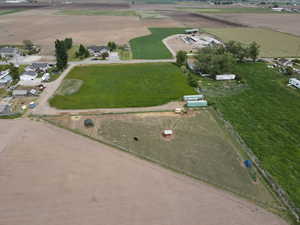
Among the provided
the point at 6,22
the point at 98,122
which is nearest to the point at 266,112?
the point at 98,122

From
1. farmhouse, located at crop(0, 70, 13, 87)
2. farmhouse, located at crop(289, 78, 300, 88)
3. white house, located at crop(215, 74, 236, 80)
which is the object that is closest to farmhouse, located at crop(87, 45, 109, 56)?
farmhouse, located at crop(0, 70, 13, 87)

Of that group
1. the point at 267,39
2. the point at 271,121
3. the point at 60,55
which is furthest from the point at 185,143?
the point at 267,39

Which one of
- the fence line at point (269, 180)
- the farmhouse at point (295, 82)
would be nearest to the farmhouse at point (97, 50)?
Answer: the fence line at point (269, 180)

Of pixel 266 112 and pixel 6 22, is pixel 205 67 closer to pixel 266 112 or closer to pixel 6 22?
pixel 266 112

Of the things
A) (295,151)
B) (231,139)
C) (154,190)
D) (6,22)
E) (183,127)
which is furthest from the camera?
(6,22)

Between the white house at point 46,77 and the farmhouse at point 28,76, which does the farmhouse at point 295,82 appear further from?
the farmhouse at point 28,76

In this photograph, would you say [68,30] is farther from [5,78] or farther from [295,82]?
[295,82]

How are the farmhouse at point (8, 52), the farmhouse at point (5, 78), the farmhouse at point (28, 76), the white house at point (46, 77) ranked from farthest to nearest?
the farmhouse at point (8, 52) < the white house at point (46, 77) < the farmhouse at point (28, 76) < the farmhouse at point (5, 78)
